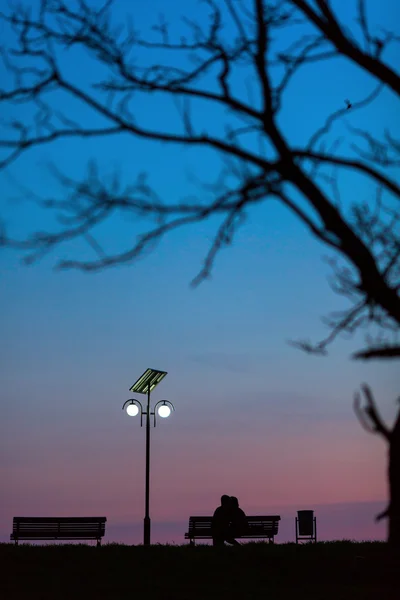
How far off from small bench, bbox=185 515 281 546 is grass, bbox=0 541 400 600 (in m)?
7.23

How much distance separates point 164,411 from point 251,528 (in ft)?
13.6

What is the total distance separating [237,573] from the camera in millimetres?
13297

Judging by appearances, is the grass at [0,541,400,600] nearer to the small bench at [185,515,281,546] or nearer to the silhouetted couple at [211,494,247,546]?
the silhouetted couple at [211,494,247,546]

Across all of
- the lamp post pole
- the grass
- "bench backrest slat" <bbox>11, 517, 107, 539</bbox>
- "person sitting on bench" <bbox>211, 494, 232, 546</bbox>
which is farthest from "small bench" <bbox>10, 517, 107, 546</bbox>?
the grass

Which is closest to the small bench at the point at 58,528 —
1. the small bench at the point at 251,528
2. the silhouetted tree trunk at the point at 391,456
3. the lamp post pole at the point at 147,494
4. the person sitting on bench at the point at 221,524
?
the lamp post pole at the point at 147,494

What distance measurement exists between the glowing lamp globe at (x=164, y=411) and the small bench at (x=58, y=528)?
11.0 feet

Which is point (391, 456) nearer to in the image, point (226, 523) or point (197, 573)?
point (197, 573)

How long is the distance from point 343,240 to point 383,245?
1654 millimetres

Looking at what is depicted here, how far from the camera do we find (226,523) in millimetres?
20047

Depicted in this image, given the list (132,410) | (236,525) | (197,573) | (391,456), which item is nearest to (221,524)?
(236,525)

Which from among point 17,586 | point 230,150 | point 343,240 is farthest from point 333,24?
point 17,586

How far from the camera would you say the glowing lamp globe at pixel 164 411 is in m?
24.1

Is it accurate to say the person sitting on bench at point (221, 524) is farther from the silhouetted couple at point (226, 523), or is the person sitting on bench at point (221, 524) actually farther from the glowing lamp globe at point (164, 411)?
the glowing lamp globe at point (164, 411)

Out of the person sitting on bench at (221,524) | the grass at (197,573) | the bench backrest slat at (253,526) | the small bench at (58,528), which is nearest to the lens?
the grass at (197,573)
